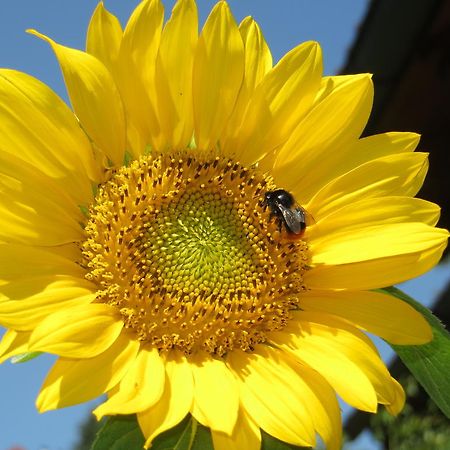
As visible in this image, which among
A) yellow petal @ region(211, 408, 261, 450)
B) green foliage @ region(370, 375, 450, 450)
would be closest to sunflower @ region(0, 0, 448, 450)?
yellow petal @ region(211, 408, 261, 450)

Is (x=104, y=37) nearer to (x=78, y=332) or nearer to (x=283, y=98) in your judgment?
(x=283, y=98)

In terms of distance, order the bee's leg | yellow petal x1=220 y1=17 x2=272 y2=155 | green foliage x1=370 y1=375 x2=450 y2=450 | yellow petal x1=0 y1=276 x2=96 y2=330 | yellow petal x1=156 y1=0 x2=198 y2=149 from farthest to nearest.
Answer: green foliage x1=370 y1=375 x2=450 y2=450 → the bee's leg → yellow petal x1=220 y1=17 x2=272 y2=155 → yellow petal x1=156 y1=0 x2=198 y2=149 → yellow petal x1=0 y1=276 x2=96 y2=330

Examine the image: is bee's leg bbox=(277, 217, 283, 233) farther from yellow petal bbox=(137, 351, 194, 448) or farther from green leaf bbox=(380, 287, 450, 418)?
yellow petal bbox=(137, 351, 194, 448)

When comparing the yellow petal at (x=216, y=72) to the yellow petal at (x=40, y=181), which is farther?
the yellow petal at (x=216, y=72)

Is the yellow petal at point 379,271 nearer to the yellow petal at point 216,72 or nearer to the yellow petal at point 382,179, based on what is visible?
the yellow petal at point 382,179

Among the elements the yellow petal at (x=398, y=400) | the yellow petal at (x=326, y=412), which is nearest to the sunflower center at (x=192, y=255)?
the yellow petal at (x=326, y=412)

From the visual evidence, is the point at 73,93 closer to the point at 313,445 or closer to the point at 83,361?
the point at 83,361
